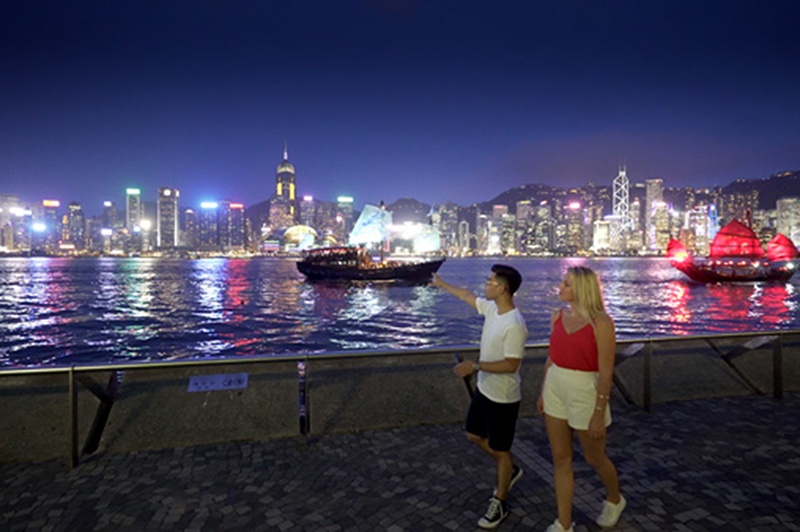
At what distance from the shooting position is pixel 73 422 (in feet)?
15.9

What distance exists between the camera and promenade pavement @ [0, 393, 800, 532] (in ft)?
12.5

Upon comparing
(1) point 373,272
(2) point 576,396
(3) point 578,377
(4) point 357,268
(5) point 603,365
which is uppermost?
(5) point 603,365

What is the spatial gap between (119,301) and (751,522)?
183ft

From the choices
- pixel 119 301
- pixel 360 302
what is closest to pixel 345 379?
pixel 360 302

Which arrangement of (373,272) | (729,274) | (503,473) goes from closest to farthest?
(503,473), (373,272), (729,274)

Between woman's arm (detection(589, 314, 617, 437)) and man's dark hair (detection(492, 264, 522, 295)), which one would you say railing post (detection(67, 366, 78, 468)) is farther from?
woman's arm (detection(589, 314, 617, 437))

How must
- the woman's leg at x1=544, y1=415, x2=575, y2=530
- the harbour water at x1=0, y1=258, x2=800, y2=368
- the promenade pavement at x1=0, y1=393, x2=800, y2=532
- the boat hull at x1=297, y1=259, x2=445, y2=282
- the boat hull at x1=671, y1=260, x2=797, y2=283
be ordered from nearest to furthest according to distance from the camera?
1. the woman's leg at x1=544, y1=415, x2=575, y2=530
2. the promenade pavement at x1=0, y1=393, x2=800, y2=532
3. the harbour water at x1=0, y1=258, x2=800, y2=368
4. the boat hull at x1=297, y1=259, x2=445, y2=282
5. the boat hull at x1=671, y1=260, x2=797, y2=283

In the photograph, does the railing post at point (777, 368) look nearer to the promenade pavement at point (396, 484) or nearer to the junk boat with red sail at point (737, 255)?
the promenade pavement at point (396, 484)

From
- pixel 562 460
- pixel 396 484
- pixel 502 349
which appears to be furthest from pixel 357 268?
pixel 562 460

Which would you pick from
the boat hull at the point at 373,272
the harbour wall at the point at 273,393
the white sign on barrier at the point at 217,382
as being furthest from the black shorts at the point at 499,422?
the boat hull at the point at 373,272

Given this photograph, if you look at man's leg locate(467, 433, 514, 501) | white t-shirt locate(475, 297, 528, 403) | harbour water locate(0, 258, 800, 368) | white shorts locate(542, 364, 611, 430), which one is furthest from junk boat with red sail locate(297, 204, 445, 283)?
white shorts locate(542, 364, 611, 430)

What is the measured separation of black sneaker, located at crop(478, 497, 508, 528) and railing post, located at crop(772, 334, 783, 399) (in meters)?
5.65

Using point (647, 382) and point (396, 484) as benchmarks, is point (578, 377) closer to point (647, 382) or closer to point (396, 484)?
point (396, 484)

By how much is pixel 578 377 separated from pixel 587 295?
58cm
